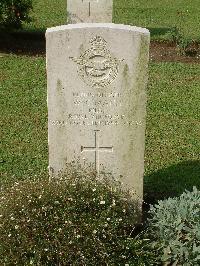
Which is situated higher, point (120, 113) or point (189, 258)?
point (120, 113)

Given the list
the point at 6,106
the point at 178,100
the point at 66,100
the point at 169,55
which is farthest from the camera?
the point at 169,55

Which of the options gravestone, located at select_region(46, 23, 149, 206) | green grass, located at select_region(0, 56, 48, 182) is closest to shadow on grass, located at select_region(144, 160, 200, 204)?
gravestone, located at select_region(46, 23, 149, 206)

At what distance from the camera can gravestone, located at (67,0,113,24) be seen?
11.5 meters

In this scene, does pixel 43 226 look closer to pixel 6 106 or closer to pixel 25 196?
pixel 25 196

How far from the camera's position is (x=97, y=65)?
497 cm

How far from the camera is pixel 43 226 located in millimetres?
4602

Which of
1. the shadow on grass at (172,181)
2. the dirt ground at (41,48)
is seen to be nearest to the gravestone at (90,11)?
the dirt ground at (41,48)

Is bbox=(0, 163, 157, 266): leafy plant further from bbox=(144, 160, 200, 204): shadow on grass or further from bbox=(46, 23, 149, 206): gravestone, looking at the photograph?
bbox=(144, 160, 200, 204): shadow on grass

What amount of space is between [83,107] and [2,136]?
319 cm

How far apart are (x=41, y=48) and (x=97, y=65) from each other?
885cm

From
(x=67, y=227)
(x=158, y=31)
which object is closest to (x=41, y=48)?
(x=158, y=31)

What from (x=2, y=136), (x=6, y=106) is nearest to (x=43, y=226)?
(x=2, y=136)

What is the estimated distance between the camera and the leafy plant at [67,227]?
4559mm

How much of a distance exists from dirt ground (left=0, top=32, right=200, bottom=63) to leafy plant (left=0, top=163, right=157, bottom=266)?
26.3ft
